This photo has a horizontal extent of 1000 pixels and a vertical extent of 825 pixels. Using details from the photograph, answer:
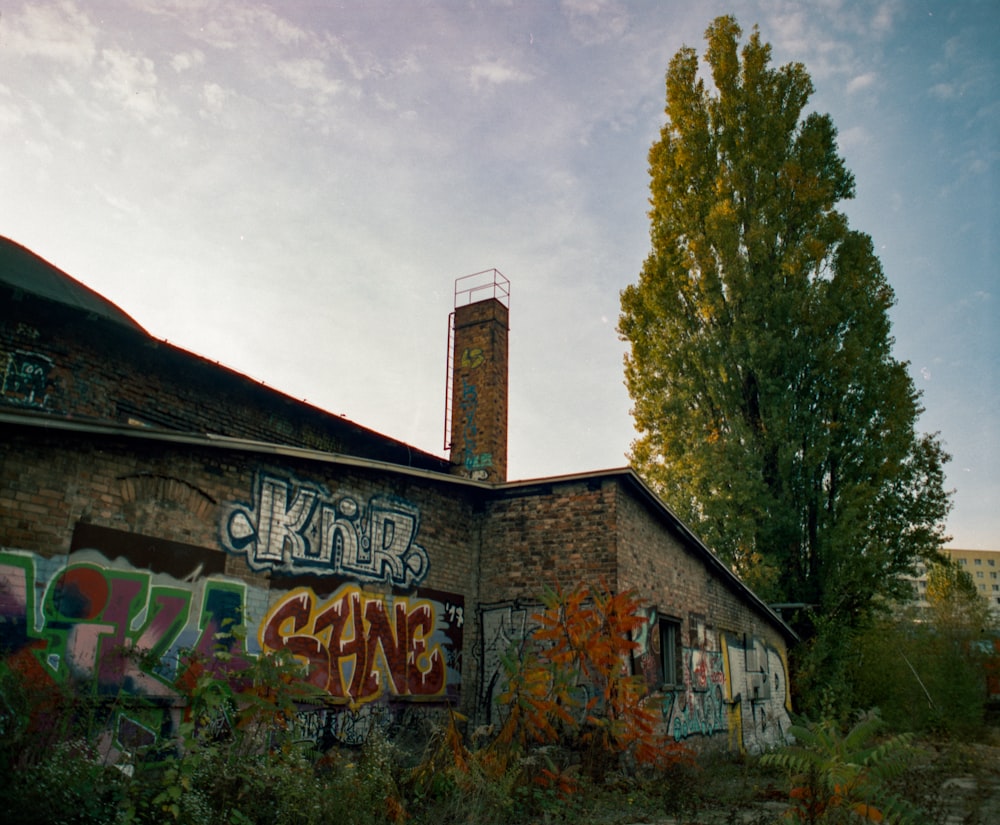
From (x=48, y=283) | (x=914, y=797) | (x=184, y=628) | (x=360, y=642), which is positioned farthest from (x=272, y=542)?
(x=914, y=797)

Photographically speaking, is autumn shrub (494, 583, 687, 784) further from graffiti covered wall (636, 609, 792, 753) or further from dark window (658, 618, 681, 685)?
dark window (658, 618, 681, 685)

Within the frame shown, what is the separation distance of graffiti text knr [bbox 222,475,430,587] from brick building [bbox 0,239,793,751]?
3 cm

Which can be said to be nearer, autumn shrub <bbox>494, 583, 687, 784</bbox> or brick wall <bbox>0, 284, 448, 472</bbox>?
autumn shrub <bbox>494, 583, 687, 784</bbox>

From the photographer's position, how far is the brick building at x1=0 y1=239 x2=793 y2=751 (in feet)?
21.5

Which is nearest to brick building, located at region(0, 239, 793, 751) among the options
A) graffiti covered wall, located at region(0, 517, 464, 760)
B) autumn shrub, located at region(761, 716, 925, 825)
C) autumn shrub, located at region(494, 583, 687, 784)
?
graffiti covered wall, located at region(0, 517, 464, 760)

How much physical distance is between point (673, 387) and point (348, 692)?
13054 mm

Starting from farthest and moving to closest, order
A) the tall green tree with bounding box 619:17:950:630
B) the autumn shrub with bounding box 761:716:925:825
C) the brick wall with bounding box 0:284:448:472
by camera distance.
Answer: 1. the tall green tree with bounding box 619:17:950:630
2. the brick wall with bounding box 0:284:448:472
3. the autumn shrub with bounding box 761:716:925:825

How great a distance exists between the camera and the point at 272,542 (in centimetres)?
837

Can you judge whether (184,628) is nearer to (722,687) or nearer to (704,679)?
(704,679)

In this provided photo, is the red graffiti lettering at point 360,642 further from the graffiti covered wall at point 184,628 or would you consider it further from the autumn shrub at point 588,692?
the autumn shrub at point 588,692

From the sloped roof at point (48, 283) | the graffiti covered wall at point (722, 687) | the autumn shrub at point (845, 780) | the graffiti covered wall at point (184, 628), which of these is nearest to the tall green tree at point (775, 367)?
the graffiti covered wall at point (722, 687)

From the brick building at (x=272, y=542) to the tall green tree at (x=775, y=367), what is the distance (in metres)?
4.62

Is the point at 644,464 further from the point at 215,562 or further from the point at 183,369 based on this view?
the point at 215,562

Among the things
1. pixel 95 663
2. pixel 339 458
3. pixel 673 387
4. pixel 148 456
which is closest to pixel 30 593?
pixel 95 663
